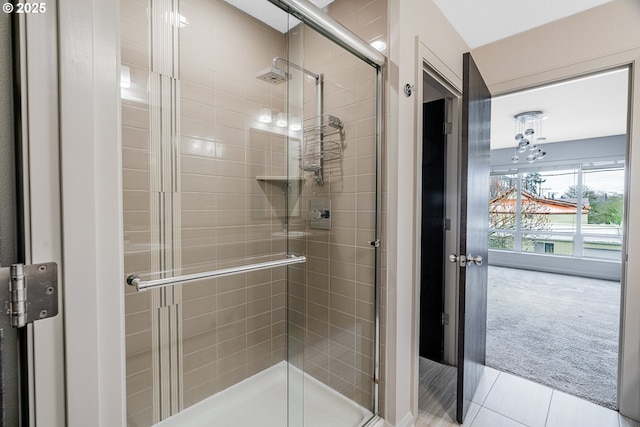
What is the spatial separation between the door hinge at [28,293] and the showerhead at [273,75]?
1433 mm

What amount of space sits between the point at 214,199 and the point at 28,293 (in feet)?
4.01

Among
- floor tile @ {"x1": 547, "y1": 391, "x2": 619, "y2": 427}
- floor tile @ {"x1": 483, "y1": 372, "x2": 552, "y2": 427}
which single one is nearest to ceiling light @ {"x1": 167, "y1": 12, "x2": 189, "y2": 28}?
floor tile @ {"x1": 483, "y1": 372, "x2": 552, "y2": 427}

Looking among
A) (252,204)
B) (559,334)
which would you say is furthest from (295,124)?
(559,334)

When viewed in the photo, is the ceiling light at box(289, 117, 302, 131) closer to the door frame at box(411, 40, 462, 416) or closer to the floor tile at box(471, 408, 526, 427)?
the door frame at box(411, 40, 462, 416)

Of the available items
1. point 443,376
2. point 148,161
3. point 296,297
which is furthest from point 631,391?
point 148,161

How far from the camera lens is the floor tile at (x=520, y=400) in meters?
1.71

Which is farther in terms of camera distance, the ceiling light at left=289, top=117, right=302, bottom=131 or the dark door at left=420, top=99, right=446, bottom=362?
the dark door at left=420, top=99, right=446, bottom=362

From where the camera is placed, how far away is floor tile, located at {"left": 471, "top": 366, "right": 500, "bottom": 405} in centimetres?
187

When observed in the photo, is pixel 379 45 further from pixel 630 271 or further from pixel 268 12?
pixel 630 271

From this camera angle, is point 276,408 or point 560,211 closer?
point 276,408

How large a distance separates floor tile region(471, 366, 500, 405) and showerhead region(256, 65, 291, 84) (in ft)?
7.70

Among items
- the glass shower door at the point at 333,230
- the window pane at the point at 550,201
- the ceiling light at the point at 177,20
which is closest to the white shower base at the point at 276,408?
the glass shower door at the point at 333,230

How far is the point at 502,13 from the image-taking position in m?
1.79

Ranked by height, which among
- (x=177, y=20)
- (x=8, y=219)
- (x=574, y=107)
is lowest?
(x=8, y=219)
